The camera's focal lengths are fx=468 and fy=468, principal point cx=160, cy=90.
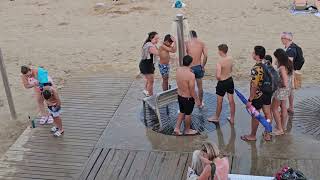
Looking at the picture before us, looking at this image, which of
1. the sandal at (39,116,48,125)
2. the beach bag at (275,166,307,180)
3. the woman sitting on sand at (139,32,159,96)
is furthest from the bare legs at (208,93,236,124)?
the sandal at (39,116,48,125)

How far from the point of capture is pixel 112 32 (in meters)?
14.9

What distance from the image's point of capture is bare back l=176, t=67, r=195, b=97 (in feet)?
24.7

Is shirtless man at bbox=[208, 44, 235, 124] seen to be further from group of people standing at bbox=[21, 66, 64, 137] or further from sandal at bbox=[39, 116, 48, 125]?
sandal at bbox=[39, 116, 48, 125]

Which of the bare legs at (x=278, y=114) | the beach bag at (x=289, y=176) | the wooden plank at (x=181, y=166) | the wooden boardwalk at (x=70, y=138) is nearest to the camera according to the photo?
the beach bag at (x=289, y=176)

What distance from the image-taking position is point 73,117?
9.05 metres

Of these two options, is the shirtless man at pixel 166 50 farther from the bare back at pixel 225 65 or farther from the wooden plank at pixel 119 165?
the wooden plank at pixel 119 165

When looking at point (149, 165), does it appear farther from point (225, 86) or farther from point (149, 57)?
point (149, 57)

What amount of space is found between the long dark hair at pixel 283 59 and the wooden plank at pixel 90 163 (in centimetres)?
326

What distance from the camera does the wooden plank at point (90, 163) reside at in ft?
23.5

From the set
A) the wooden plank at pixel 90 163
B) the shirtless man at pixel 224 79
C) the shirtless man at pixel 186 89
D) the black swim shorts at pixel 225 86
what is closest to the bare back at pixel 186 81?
the shirtless man at pixel 186 89

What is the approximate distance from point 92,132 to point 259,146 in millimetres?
2967

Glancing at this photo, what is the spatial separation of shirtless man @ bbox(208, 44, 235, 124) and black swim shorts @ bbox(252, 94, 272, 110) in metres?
0.72

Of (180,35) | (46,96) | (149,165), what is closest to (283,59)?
(180,35)

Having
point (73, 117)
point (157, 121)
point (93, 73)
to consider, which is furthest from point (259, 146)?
point (93, 73)
